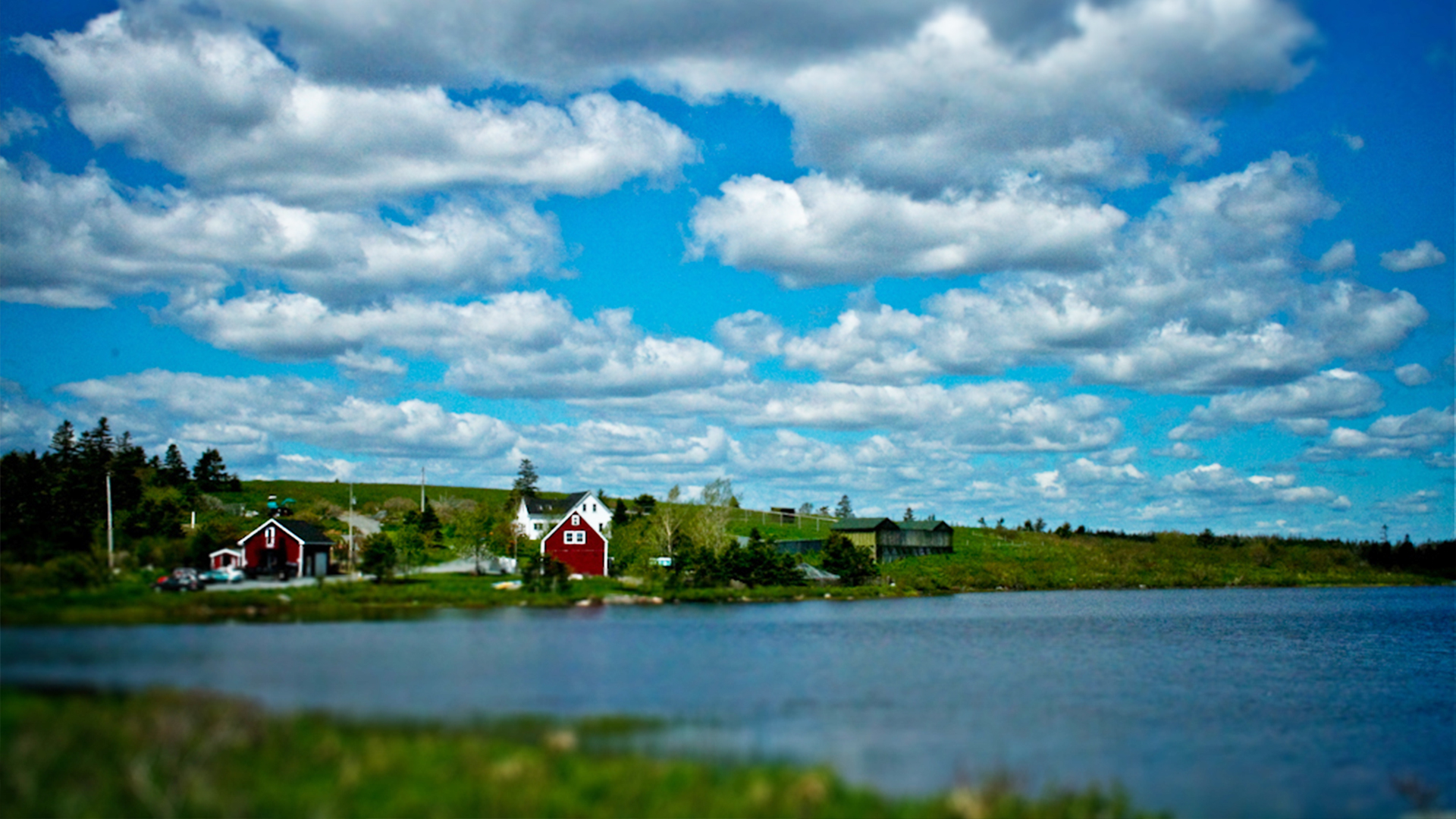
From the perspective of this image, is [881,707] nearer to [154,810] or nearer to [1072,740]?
[1072,740]

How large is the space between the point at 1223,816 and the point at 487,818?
1614 centimetres

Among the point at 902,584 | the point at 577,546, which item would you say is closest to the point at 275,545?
the point at 577,546

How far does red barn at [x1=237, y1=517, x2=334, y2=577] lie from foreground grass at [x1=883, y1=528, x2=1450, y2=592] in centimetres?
5915

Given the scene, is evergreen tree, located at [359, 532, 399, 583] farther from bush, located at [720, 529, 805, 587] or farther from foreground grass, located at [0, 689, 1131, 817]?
foreground grass, located at [0, 689, 1131, 817]

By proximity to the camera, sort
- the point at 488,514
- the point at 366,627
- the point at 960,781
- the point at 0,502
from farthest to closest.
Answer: the point at 488,514 → the point at 0,502 → the point at 366,627 → the point at 960,781

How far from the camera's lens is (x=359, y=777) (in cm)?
2084

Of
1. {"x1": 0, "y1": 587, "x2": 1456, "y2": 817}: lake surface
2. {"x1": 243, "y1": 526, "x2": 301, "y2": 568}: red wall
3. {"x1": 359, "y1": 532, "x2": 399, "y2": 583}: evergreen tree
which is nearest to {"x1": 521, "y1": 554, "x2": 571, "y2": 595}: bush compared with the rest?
{"x1": 359, "y1": 532, "x2": 399, "y2": 583}: evergreen tree

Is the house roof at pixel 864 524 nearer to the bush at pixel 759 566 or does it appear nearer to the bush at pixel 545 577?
the bush at pixel 759 566

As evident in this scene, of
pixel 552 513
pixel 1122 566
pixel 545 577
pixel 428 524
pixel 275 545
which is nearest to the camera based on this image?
pixel 545 577

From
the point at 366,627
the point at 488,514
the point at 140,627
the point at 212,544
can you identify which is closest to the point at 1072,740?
the point at 366,627

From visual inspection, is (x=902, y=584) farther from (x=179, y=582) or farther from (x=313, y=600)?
(x=179, y=582)

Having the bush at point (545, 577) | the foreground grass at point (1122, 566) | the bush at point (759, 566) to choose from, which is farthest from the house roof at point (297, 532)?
the foreground grass at point (1122, 566)

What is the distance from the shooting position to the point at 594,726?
94.1 feet

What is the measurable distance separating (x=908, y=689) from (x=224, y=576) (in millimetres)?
50977
